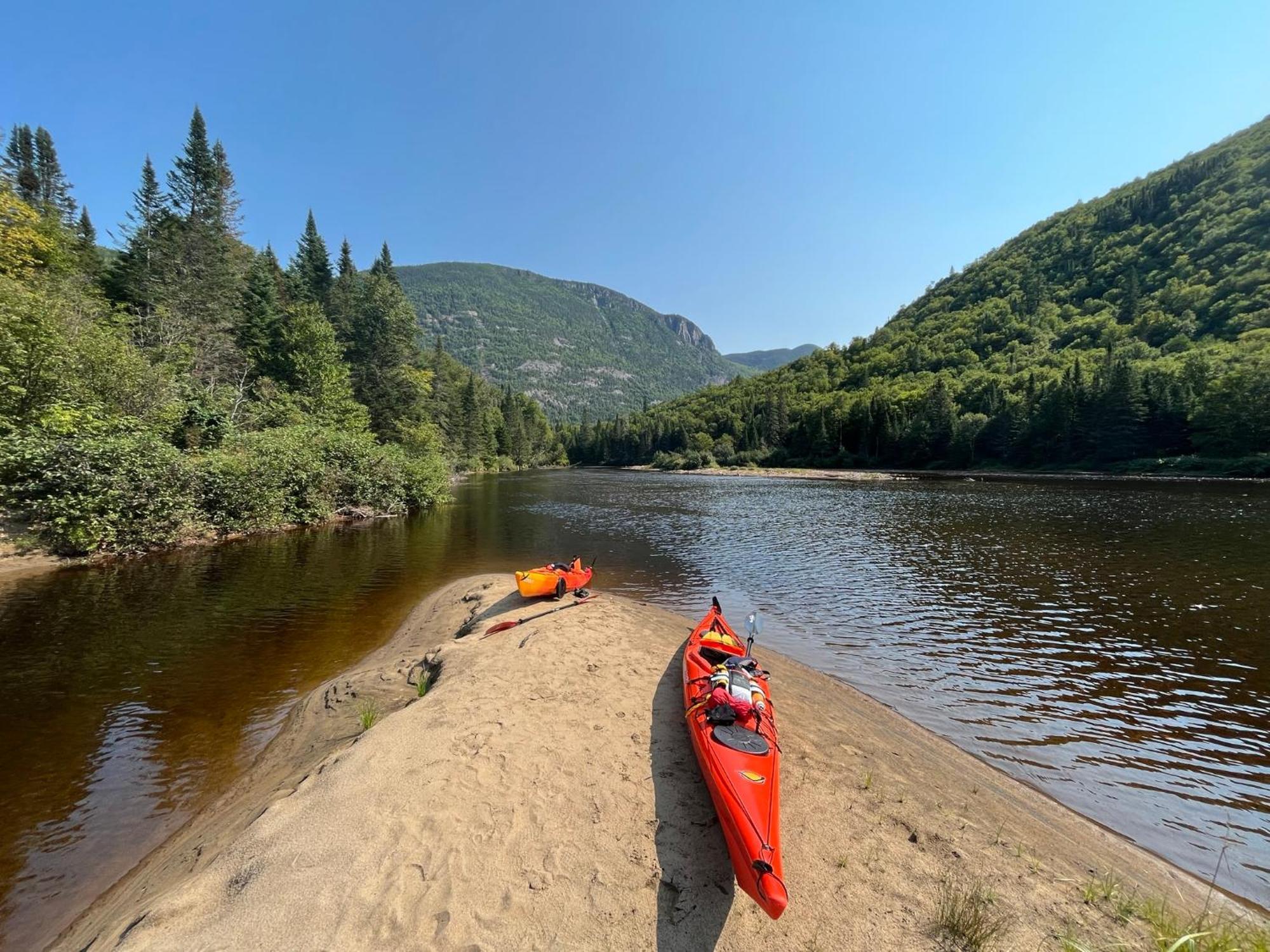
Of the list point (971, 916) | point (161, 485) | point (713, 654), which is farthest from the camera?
point (161, 485)

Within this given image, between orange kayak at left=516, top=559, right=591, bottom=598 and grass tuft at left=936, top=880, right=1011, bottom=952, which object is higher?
orange kayak at left=516, top=559, right=591, bottom=598

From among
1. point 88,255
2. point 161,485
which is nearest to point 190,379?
point 161,485

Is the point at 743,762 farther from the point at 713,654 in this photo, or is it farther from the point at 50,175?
the point at 50,175

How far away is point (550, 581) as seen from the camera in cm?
1288

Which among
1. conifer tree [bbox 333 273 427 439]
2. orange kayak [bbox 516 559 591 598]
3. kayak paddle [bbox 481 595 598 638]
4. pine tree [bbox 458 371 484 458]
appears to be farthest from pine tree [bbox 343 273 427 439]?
kayak paddle [bbox 481 595 598 638]

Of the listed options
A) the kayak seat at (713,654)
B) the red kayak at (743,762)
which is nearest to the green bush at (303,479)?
the kayak seat at (713,654)

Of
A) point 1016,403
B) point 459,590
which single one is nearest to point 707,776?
point 459,590

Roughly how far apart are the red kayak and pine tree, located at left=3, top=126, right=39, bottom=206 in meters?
78.7

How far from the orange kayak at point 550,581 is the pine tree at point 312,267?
52.9m

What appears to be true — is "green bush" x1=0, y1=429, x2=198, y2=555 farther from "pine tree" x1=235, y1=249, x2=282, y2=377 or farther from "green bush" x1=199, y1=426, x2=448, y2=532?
"pine tree" x1=235, y1=249, x2=282, y2=377

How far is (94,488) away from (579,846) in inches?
827

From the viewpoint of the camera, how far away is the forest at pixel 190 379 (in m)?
16.8

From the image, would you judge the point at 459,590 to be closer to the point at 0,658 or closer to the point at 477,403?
the point at 0,658

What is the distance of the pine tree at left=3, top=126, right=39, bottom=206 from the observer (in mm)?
53219
